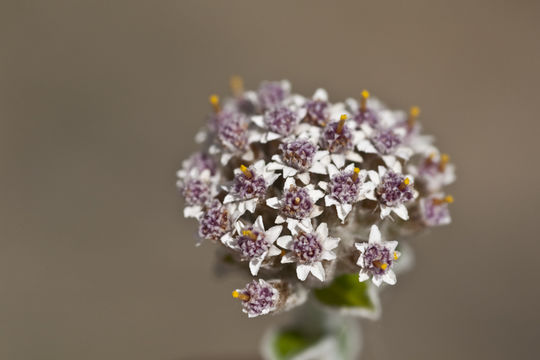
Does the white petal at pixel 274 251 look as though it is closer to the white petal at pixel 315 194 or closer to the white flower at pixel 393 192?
the white petal at pixel 315 194

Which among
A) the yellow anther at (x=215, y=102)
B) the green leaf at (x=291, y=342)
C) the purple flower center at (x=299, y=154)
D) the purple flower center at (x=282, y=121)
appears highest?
the yellow anther at (x=215, y=102)

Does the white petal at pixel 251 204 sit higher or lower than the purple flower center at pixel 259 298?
higher

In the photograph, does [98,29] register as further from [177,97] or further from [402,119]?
[402,119]

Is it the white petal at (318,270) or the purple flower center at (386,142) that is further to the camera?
the purple flower center at (386,142)

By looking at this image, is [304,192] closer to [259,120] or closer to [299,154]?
[299,154]

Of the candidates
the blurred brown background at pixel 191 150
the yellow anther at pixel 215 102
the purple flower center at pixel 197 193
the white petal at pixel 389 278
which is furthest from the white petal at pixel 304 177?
the blurred brown background at pixel 191 150

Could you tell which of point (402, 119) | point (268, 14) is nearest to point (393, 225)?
point (402, 119)
